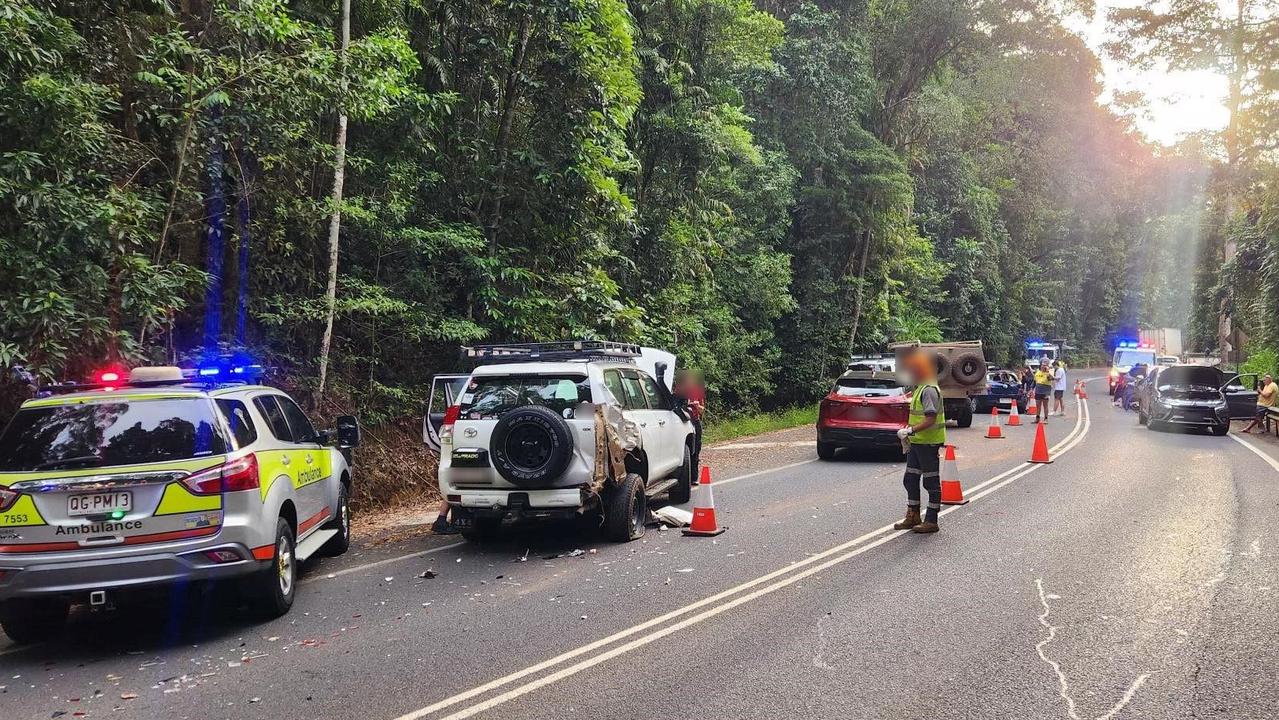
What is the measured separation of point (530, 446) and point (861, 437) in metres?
8.83

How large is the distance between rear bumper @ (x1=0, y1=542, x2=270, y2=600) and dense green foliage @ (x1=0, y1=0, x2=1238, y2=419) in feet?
8.72

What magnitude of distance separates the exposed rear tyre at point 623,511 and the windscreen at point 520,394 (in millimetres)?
1051

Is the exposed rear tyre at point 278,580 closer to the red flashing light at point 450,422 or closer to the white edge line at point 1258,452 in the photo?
the red flashing light at point 450,422

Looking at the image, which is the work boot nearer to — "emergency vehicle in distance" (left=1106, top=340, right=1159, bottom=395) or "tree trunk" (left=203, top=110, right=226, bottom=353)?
"tree trunk" (left=203, top=110, right=226, bottom=353)

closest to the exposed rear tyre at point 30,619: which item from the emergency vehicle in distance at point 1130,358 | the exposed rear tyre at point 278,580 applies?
the exposed rear tyre at point 278,580

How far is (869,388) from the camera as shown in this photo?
15898mm

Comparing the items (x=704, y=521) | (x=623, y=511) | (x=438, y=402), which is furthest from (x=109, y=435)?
(x=438, y=402)

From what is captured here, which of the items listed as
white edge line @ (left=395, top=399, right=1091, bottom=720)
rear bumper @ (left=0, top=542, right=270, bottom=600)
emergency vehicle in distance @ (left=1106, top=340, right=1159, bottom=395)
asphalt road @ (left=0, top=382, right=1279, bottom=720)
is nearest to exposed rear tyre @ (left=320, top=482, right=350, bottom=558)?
asphalt road @ (left=0, top=382, right=1279, bottom=720)

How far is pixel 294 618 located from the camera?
6.61m

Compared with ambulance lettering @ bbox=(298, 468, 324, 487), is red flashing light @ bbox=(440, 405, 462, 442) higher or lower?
higher

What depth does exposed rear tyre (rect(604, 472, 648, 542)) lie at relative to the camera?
898 cm

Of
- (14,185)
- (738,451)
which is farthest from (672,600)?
(738,451)

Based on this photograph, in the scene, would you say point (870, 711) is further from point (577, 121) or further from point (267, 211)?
point (577, 121)

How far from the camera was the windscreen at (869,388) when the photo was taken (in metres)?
15.8
